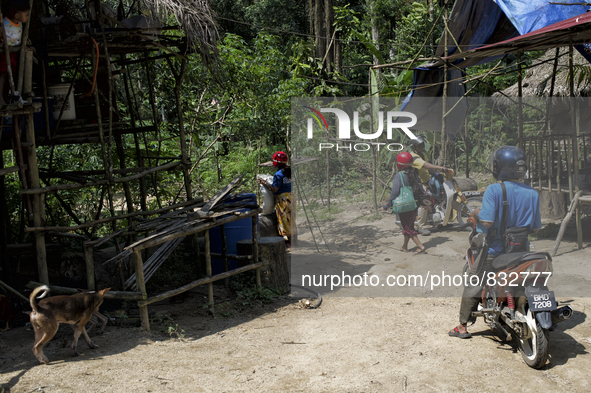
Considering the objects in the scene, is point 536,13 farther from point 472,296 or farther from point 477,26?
point 472,296

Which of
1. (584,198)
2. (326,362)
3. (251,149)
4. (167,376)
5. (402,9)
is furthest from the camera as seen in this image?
(402,9)

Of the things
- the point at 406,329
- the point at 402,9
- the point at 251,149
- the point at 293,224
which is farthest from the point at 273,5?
the point at 406,329

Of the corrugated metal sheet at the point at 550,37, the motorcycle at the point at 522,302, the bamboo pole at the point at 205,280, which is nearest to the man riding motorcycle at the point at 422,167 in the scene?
the corrugated metal sheet at the point at 550,37

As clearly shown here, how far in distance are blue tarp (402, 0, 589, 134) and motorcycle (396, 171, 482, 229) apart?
2.97 feet

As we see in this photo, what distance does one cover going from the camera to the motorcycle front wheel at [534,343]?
3.63m

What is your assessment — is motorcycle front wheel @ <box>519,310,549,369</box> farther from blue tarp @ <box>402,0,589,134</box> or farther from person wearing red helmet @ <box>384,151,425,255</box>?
blue tarp @ <box>402,0,589,134</box>

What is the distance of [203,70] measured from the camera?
26.7ft

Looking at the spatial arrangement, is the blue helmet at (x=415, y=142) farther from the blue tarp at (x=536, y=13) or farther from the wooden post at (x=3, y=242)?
the wooden post at (x=3, y=242)

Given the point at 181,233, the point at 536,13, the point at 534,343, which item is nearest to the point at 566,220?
the point at 534,343

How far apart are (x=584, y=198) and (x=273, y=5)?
14960 millimetres

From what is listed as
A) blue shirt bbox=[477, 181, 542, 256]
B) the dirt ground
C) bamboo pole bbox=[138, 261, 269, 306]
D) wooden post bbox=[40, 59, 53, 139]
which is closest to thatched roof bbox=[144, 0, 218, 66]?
wooden post bbox=[40, 59, 53, 139]

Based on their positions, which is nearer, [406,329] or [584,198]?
[406,329]

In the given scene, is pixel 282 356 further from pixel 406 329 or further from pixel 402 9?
pixel 402 9

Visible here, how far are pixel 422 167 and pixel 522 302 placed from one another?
2537mm
